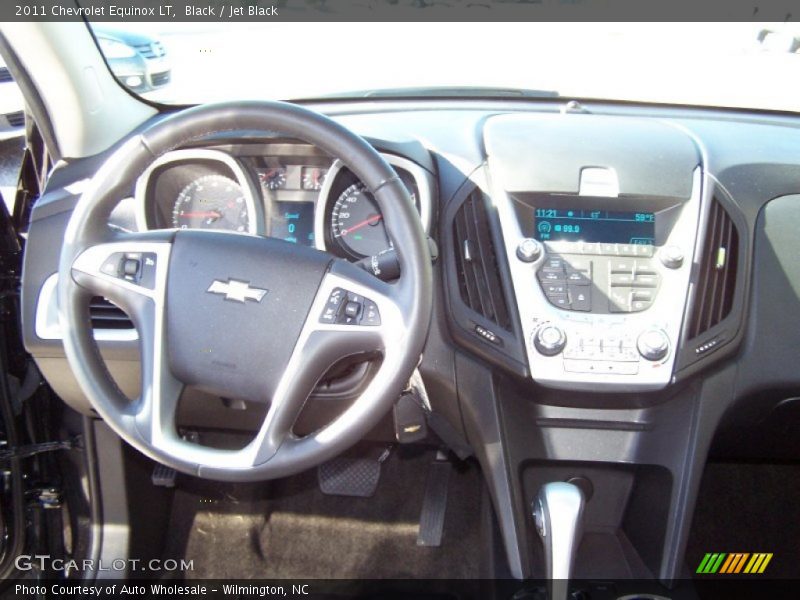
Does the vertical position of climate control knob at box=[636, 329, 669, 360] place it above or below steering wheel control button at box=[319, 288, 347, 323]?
below

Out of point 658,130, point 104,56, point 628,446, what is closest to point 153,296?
point 104,56

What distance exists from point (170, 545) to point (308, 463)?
1305 millimetres

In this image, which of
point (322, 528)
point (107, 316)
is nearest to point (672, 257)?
point (107, 316)

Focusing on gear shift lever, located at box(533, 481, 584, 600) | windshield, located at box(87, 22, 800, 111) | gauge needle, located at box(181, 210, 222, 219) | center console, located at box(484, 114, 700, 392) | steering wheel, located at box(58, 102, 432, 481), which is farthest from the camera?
windshield, located at box(87, 22, 800, 111)

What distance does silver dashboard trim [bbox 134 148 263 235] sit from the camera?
169cm

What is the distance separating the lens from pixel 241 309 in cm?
132

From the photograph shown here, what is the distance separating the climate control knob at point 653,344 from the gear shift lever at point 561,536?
33 centimetres

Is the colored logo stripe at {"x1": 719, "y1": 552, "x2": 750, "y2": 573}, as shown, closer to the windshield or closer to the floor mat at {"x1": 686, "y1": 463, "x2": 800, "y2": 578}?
the floor mat at {"x1": 686, "y1": 463, "x2": 800, "y2": 578}

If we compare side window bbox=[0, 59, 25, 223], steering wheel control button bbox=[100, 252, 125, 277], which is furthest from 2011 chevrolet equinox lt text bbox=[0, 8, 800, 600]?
side window bbox=[0, 59, 25, 223]

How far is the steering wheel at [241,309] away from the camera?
1247 mm

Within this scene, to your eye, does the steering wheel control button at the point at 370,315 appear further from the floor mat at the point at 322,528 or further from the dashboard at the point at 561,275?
the floor mat at the point at 322,528

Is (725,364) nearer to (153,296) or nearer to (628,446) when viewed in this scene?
(628,446)

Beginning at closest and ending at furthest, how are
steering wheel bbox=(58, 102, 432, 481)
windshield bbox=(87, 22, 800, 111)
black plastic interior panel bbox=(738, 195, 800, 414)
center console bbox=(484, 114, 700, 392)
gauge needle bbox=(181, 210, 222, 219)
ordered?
steering wheel bbox=(58, 102, 432, 481) → center console bbox=(484, 114, 700, 392) → black plastic interior panel bbox=(738, 195, 800, 414) → gauge needle bbox=(181, 210, 222, 219) → windshield bbox=(87, 22, 800, 111)

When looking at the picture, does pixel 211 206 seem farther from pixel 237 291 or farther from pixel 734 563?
pixel 734 563
